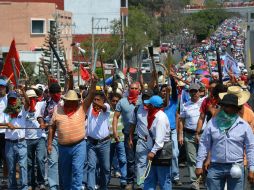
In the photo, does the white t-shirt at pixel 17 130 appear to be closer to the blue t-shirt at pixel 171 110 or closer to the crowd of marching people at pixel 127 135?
the crowd of marching people at pixel 127 135

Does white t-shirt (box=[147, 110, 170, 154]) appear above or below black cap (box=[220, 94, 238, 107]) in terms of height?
below

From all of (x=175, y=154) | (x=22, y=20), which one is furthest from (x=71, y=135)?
(x=22, y=20)

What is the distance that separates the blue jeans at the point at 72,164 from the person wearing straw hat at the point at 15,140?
5.70 ft

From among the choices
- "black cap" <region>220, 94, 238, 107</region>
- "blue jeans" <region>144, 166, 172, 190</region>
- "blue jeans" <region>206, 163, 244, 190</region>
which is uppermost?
"black cap" <region>220, 94, 238, 107</region>

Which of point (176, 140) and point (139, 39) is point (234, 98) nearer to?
point (176, 140)

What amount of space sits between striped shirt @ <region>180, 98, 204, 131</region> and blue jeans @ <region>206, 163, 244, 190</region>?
5147mm

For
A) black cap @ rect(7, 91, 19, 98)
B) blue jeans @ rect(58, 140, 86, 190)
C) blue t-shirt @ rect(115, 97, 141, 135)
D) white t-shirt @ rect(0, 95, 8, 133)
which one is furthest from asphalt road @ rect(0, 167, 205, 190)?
blue jeans @ rect(58, 140, 86, 190)

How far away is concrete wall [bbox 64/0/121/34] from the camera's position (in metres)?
105

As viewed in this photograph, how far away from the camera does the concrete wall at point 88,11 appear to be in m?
105

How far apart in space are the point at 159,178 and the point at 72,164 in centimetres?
140

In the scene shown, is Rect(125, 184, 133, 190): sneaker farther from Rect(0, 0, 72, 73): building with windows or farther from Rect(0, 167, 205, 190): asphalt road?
Rect(0, 0, 72, 73): building with windows

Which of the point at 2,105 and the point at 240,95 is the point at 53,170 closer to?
the point at 2,105

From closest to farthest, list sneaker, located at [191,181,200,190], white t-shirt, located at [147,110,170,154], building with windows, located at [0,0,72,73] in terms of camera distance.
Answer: white t-shirt, located at [147,110,170,154]
sneaker, located at [191,181,200,190]
building with windows, located at [0,0,72,73]

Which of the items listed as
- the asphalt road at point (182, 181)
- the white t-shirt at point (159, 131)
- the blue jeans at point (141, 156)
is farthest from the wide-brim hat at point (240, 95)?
the asphalt road at point (182, 181)
